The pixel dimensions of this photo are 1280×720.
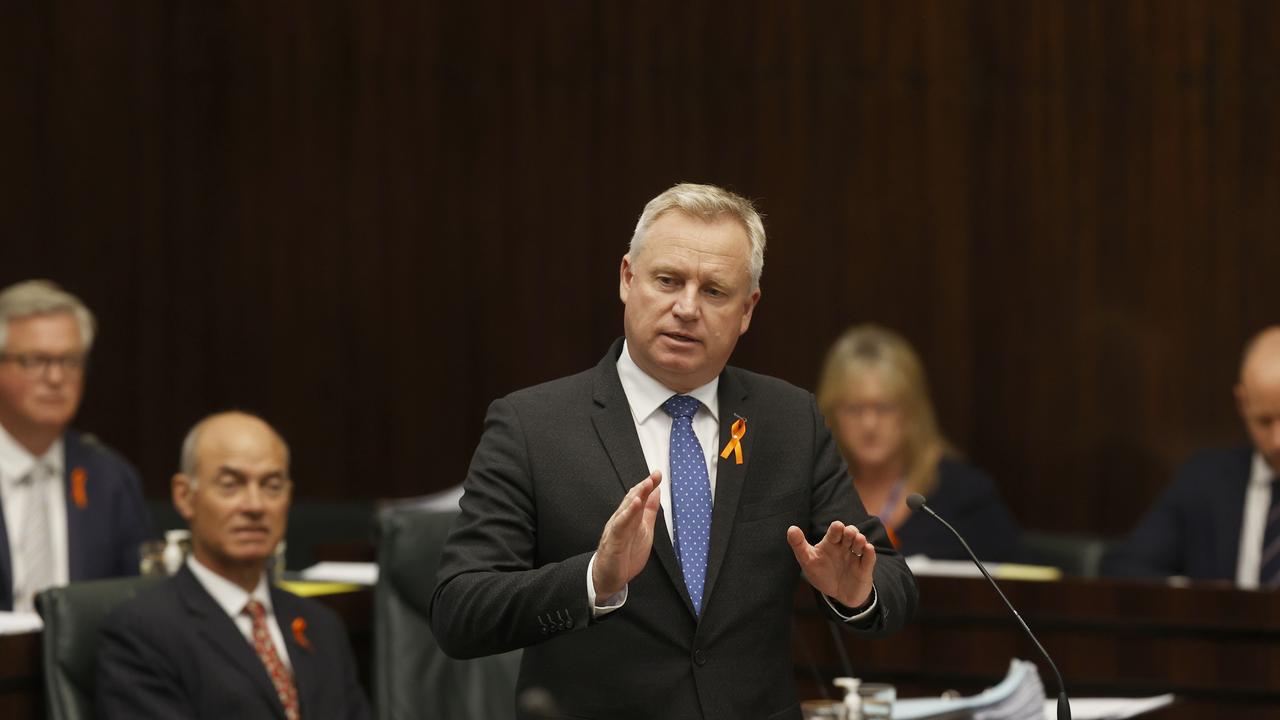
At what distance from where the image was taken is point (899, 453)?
17.4 ft

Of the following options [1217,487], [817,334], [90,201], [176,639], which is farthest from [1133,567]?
[90,201]

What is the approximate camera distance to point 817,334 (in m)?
6.39

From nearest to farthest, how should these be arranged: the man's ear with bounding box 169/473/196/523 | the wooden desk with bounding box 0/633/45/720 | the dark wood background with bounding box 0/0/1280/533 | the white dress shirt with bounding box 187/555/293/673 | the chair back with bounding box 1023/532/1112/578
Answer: the wooden desk with bounding box 0/633/45/720 < the white dress shirt with bounding box 187/555/293/673 < the man's ear with bounding box 169/473/196/523 < the chair back with bounding box 1023/532/1112/578 < the dark wood background with bounding box 0/0/1280/533

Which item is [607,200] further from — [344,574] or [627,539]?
[627,539]

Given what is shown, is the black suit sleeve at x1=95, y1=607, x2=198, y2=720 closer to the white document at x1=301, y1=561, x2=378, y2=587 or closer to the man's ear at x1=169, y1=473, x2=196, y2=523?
the man's ear at x1=169, y1=473, x2=196, y2=523

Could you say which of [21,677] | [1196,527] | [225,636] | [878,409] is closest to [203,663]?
[225,636]

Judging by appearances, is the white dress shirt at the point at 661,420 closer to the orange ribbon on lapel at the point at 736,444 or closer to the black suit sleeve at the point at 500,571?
the orange ribbon on lapel at the point at 736,444

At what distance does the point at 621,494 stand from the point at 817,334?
4.06 metres

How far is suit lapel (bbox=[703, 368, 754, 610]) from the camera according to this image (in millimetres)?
2395

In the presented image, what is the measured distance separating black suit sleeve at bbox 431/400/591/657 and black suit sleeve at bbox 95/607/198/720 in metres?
1.17

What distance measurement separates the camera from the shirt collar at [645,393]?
2480mm

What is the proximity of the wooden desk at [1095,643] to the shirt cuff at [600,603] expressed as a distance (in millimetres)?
1685

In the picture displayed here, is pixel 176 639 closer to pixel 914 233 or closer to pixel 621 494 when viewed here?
pixel 621 494

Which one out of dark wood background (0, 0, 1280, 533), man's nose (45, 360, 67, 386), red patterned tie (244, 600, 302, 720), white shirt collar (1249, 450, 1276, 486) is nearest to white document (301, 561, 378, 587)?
red patterned tie (244, 600, 302, 720)
